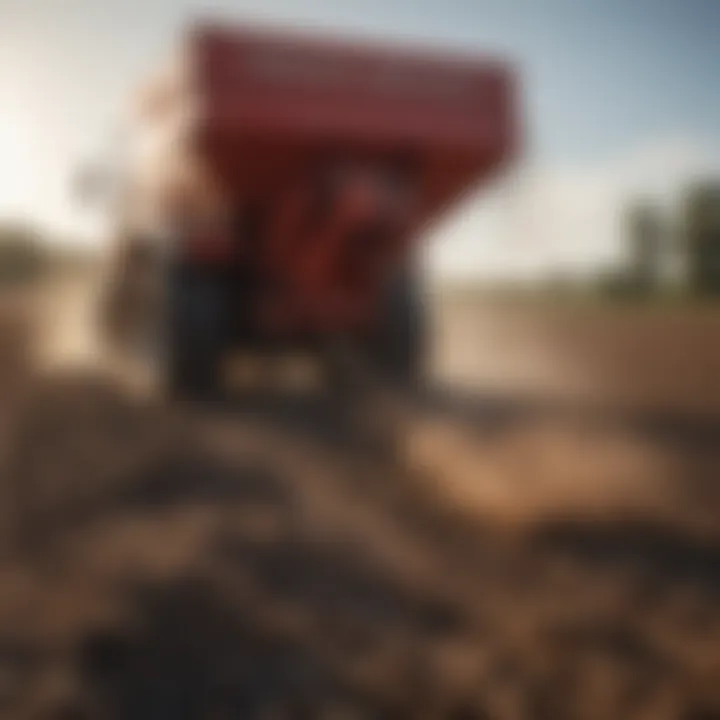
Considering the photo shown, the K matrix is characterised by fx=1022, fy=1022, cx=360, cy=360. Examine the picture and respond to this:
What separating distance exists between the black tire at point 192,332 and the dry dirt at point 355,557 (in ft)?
0.42

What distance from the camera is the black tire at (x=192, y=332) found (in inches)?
171

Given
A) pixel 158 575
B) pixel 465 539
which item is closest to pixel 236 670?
pixel 158 575

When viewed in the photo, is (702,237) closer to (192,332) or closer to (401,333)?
(401,333)

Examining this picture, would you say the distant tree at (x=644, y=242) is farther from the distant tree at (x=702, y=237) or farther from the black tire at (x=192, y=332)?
the black tire at (x=192, y=332)

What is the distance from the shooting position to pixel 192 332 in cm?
435

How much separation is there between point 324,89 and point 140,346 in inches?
61.8

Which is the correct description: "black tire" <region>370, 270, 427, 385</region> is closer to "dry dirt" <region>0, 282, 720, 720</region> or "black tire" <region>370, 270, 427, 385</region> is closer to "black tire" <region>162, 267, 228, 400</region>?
"dry dirt" <region>0, 282, 720, 720</region>

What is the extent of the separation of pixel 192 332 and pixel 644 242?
189 cm

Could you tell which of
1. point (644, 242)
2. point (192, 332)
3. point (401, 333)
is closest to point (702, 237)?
point (644, 242)

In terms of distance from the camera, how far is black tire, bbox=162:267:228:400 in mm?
4336

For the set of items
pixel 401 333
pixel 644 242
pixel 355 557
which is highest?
pixel 644 242

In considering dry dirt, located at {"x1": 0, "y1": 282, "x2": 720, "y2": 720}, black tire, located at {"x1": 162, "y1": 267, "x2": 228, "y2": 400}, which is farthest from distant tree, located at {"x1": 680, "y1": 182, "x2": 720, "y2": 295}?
black tire, located at {"x1": 162, "y1": 267, "x2": 228, "y2": 400}

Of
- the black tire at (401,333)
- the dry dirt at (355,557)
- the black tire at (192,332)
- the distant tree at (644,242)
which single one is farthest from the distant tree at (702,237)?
the black tire at (192,332)

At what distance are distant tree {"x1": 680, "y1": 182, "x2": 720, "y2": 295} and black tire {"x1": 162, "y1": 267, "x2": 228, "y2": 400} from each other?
6.34 feet
